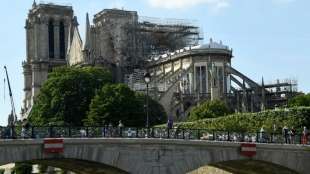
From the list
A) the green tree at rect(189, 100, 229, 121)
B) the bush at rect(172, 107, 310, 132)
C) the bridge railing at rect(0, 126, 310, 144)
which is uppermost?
the green tree at rect(189, 100, 229, 121)

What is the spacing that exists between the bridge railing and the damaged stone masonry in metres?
62.8

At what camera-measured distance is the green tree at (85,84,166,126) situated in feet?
302

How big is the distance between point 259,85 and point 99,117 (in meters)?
39.0

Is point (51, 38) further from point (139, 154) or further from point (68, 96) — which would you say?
point (139, 154)

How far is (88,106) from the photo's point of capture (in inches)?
3994

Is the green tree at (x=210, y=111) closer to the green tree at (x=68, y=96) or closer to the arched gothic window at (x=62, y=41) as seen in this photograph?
the green tree at (x=68, y=96)

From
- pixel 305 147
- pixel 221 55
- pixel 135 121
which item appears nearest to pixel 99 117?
pixel 135 121

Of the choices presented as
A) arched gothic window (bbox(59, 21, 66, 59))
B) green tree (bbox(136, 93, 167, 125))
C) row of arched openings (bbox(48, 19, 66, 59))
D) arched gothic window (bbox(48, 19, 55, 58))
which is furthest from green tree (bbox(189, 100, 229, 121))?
arched gothic window (bbox(59, 21, 66, 59))

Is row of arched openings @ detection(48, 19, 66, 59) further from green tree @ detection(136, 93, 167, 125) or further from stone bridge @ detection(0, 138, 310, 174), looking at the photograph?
stone bridge @ detection(0, 138, 310, 174)

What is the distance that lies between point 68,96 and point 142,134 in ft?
194

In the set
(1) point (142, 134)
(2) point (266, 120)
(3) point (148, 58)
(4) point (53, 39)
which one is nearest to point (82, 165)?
(1) point (142, 134)

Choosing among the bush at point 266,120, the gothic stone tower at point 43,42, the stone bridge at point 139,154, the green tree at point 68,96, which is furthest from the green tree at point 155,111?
the stone bridge at point 139,154

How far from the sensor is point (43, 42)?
155875 millimetres

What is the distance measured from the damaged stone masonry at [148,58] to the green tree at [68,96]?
16.6m
